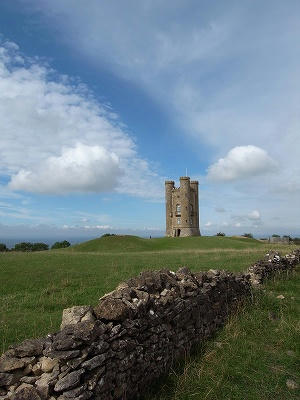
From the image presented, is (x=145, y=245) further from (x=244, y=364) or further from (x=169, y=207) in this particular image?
(x=244, y=364)

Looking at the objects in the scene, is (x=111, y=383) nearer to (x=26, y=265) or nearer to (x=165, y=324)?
(x=165, y=324)

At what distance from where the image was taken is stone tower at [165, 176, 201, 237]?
7238 cm

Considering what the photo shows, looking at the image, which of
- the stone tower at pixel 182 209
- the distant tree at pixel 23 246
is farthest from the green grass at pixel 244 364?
the stone tower at pixel 182 209

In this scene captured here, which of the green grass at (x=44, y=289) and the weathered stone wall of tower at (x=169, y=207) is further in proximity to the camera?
the weathered stone wall of tower at (x=169, y=207)

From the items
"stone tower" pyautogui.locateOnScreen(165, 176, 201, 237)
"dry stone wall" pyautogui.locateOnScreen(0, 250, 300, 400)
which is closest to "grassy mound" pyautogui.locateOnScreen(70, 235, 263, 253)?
"stone tower" pyautogui.locateOnScreen(165, 176, 201, 237)

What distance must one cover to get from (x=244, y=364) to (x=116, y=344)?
3.09 meters

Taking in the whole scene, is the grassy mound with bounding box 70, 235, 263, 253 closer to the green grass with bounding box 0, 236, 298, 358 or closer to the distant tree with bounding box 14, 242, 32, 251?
the distant tree with bounding box 14, 242, 32, 251

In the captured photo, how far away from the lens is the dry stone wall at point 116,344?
4.59 meters

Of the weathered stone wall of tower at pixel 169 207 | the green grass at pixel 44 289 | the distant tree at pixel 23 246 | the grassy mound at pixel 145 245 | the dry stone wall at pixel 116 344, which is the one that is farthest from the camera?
the weathered stone wall of tower at pixel 169 207

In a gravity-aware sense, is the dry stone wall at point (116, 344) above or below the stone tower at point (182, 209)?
below

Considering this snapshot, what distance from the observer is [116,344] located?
17.7 ft

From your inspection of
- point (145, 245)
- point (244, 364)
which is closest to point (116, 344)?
point (244, 364)

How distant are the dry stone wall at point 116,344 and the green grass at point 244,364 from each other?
387 millimetres

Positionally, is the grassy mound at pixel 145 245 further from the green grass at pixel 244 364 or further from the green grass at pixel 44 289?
the green grass at pixel 244 364
